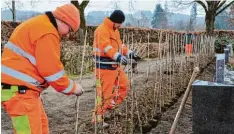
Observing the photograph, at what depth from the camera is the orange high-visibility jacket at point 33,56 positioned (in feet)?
12.5

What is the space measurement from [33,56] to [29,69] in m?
0.12

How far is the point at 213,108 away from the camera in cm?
521

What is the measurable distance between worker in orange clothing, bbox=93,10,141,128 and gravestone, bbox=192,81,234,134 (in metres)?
1.41

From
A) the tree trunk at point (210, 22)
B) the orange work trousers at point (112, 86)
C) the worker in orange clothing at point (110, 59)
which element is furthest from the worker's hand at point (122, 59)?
the tree trunk at point (210, 22)

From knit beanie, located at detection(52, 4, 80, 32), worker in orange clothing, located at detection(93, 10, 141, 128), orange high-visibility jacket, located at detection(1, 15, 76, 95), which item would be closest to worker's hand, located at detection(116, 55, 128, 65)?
worker in orange clothing, located at detection(93, 10, 141, 128)

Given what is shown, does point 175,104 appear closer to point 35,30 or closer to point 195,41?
point 35,30

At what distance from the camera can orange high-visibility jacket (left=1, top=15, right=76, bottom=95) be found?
3807 mm

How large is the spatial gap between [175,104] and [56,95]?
134 inches

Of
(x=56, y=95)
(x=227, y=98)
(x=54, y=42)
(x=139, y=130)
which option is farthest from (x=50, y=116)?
(x=54, y=42)

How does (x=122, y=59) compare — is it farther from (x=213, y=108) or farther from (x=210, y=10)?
(x=210, y=10)

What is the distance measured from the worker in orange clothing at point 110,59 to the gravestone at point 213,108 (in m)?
1.41

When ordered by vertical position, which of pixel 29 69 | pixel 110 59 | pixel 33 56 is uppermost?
pixel 33 56

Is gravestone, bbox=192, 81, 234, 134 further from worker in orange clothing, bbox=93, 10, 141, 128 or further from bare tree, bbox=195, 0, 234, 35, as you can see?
bare tree, bbox=195, 0, 234, 35

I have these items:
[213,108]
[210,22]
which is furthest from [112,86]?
[210,22]
